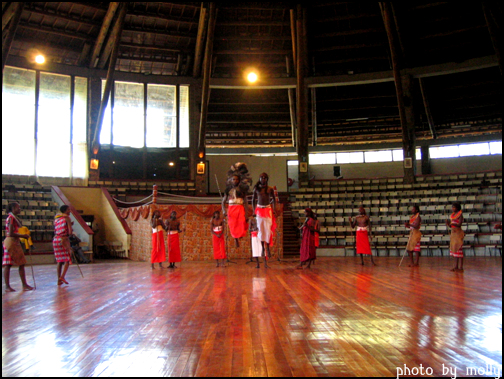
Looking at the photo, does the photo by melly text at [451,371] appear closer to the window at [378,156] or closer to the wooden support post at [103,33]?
the wooden support post at [103,33]

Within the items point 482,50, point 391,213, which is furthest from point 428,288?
point 482,50

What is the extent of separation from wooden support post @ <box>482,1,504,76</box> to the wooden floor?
12.0m

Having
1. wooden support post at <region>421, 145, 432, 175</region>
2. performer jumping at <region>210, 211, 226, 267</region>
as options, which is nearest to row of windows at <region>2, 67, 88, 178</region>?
performer jumping at <region>210, 211, 226, 267</region>

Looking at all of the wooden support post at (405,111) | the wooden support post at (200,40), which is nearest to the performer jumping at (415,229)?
the wooden support post at (405,111)

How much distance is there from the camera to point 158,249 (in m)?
8.85

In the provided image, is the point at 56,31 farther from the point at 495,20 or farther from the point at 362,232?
the point at 495,20

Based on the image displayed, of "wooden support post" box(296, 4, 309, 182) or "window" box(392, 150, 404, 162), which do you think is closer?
"wooden support post" box(296, 4, 309, 182)

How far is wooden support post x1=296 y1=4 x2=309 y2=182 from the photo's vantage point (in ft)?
51.5

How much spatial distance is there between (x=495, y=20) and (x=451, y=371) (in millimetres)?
15132

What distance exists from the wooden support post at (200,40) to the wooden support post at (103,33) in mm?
3160

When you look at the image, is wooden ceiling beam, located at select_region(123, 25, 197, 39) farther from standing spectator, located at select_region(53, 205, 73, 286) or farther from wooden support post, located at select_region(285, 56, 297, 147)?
standing spectator, located at select_region(53, 205, 73, 286)

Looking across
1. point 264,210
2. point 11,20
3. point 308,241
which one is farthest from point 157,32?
point 308,241

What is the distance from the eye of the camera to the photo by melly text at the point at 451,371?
2.00 m

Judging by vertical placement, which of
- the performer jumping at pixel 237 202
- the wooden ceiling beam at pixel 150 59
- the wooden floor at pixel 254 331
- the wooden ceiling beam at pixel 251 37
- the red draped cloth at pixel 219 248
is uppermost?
the wooden ceiling beam at pixel 251 37
